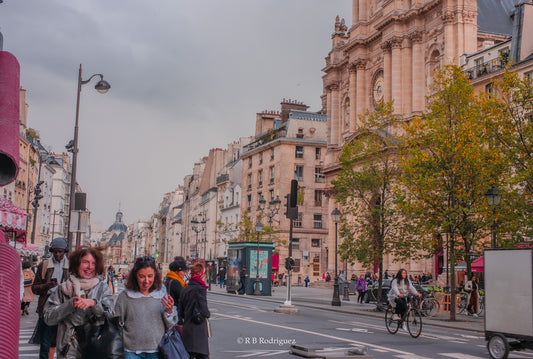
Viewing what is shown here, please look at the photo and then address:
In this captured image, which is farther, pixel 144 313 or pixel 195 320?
pixel 195 320

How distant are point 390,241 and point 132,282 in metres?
24.5

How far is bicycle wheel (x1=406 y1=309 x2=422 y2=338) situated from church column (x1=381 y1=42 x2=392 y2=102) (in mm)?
38299

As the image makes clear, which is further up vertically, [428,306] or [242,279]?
[242,279]

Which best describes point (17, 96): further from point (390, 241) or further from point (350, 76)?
point (350, 76)

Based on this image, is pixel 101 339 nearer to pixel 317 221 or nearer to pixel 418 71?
pixel 418 71

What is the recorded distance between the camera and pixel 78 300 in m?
5.43

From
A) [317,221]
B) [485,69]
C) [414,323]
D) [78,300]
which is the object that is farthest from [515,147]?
[317,221]

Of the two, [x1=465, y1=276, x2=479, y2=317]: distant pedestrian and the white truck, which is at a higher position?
the white truck

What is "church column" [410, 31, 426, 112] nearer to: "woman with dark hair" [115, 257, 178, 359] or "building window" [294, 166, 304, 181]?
"building window" [294, 166, 304, 181]

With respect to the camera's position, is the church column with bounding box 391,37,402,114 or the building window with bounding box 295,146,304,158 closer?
the church column with bounding box 391,37,402,114

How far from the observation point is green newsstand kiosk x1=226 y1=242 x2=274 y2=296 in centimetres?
3912

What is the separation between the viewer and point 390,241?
95.6 feet

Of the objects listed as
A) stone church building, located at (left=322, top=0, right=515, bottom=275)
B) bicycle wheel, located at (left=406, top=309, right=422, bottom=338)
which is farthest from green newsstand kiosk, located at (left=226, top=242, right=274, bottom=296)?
bicycle wheel, located at (left=406, top=309, right=422, bottom=338)

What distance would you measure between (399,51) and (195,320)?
47.5 metres
